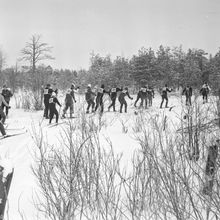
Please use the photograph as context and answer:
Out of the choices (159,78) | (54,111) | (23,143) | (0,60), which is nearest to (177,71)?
(159,78)

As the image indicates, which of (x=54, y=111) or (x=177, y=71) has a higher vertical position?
(x=177, y=71)

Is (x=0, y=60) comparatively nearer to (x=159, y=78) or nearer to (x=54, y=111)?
(x=159, y=78)

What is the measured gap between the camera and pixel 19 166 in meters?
7.02

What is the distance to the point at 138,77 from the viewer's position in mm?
37562

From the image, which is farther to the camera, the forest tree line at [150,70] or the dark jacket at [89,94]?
the forest tree line at [150,70]

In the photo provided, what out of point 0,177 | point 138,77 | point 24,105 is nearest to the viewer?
point 0,177

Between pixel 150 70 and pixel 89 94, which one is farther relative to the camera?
pixel 150 70

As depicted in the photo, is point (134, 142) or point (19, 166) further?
point (134, 142)

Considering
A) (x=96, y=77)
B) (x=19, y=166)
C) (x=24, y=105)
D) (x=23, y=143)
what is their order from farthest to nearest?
(x=96, y=77) → (x=24, y=105) → (x=23, y=143) → (x=19, y=166)

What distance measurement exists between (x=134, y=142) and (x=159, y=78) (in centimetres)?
3210

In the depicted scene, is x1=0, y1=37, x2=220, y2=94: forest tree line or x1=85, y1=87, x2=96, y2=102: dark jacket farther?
x1=0, y1=37, x2=220, y2=94: forest tree line

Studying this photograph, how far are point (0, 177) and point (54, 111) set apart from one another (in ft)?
33.3

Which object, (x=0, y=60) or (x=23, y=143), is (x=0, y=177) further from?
(x=0, y=60)

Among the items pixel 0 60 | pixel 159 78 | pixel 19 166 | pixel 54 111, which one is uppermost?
pixel 0 60
